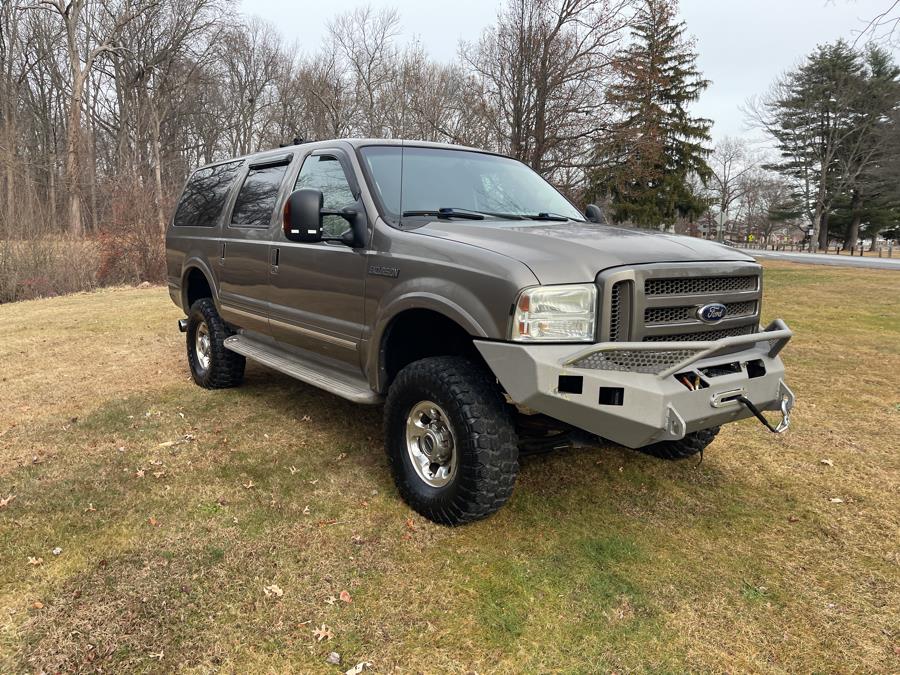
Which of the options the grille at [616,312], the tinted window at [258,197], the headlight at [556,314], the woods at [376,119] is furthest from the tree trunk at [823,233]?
the headlight at [556,314]

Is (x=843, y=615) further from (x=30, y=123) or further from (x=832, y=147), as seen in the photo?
(x=832, y=147)

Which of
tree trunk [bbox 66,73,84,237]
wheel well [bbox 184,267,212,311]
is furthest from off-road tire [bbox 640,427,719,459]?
tree trunk [bbox 66,73,84,237]

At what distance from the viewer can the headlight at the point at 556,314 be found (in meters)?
2.68

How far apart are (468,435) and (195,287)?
441 cm

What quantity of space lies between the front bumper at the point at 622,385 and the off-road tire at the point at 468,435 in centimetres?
27

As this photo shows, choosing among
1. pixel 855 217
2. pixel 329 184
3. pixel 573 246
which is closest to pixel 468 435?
pixel 573 246

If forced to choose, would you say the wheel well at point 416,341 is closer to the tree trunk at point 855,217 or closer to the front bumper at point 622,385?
the front bumper at point 622,385

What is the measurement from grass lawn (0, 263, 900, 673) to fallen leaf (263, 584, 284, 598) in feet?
0.06

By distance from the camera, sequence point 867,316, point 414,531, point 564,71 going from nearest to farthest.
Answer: point 414,531 < point 867,316 < point 564,71

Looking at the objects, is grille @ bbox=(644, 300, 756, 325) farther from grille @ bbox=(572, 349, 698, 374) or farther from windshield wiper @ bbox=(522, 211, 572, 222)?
windshield wiper @ bbox=(522, 211, 572, 222)

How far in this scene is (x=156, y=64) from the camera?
91.9 ft

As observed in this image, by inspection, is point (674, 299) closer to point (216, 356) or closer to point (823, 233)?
point (216, 356)

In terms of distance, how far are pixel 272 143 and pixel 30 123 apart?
11.4m

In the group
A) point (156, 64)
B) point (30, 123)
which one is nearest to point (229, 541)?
point (156, 64)
